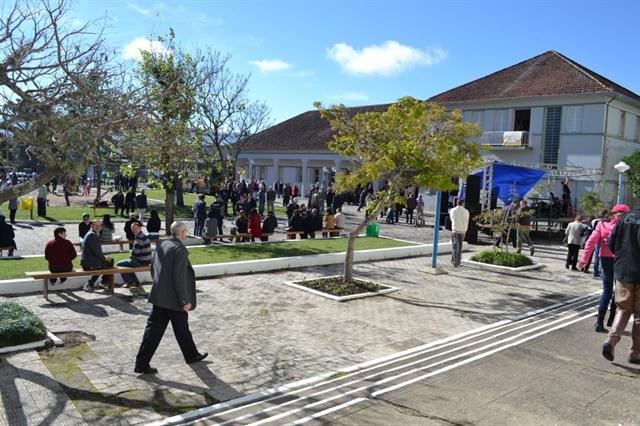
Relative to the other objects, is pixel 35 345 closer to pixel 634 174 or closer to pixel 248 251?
pixel 248 251

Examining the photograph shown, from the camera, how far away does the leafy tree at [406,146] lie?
1045 centimetres

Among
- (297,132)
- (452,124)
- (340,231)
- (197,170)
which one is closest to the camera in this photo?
(452,124)

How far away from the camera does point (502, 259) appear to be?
14.6 meters

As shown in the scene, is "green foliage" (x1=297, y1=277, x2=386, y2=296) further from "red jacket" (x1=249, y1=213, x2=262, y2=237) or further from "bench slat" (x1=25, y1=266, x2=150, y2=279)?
"red jacket" (x1=249, y1=213, x2=262, y2=237)

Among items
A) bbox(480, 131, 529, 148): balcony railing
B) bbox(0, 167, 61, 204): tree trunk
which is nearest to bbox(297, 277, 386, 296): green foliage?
bbox(0, 167, 61, 204): tree trunk

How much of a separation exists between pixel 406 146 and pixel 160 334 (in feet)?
19.7

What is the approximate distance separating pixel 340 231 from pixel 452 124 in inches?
379


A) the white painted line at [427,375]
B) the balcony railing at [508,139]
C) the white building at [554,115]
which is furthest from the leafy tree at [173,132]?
the balcony railing at [508,139]

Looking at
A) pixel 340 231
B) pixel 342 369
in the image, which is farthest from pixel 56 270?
pixel 340 231

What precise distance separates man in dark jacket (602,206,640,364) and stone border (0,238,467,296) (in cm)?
748

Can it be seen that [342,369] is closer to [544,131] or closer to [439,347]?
[439,347]

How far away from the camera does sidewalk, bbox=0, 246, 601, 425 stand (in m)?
5.47

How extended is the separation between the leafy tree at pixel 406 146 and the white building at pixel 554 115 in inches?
751

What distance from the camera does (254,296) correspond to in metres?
10.0
